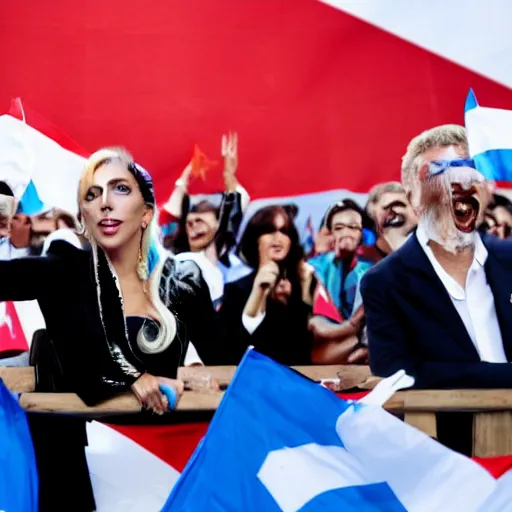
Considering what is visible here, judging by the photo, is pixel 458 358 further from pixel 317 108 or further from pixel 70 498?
pixel 70 498

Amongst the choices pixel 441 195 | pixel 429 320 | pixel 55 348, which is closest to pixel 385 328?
pixel 429 320

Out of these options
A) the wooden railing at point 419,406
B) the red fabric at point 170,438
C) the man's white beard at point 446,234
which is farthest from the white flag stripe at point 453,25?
the red fabric at point 170,438

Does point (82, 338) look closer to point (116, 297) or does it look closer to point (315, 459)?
point (116, 297)

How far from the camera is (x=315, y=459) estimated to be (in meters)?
3.45

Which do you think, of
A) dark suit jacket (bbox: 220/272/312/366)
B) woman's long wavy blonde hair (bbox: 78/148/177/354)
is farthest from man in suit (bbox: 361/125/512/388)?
woman's long wavy blonde hair (bbox: 78/148/177/354)

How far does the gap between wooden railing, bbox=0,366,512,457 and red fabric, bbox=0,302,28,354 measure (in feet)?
0.30

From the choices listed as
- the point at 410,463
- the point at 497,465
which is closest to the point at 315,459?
the point at 410,463

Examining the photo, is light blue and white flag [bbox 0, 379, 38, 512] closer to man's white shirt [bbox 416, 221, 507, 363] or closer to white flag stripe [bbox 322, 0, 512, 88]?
man's white shirt [bbox 416, 221, 507, 363]

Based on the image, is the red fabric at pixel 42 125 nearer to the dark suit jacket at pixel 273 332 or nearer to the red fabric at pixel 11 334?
the red fabric at pixel 11 334

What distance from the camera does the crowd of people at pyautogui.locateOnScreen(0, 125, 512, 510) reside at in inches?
169

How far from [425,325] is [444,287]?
16 cm

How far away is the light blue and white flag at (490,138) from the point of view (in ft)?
14.7

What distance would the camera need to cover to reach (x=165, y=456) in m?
4.36

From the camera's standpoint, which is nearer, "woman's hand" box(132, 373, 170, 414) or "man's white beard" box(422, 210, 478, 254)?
"woman's hand" box(132, 373, 170, 414)
